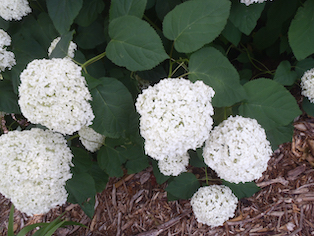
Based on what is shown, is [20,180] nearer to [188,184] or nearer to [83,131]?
[83,131]

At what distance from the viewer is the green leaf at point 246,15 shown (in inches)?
70.1

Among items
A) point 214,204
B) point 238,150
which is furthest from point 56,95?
point 214,204

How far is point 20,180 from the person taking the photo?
162 cm

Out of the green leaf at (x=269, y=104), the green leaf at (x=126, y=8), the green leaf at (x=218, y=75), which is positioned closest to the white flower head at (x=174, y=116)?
the green leaf at (x=218, y=75)

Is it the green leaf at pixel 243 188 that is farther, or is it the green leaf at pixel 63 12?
the green leaf at pixel 243 188

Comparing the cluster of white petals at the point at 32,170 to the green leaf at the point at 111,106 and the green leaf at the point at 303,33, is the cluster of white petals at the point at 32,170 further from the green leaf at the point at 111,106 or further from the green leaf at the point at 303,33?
the green leaf at the point at 303,33

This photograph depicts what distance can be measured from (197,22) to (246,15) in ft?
1.63

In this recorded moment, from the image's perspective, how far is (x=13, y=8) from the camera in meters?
1.98

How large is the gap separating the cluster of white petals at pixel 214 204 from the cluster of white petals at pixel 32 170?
118cm

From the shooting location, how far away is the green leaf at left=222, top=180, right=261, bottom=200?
2187 millimetres

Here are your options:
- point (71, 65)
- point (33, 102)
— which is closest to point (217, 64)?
point (71, 65)

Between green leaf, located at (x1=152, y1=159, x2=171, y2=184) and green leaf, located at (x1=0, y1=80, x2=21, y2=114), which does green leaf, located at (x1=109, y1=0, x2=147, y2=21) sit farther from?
green leaf, located at (x1=152, y1=159, x2=171, y2=184)

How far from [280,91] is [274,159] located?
4.15 feet

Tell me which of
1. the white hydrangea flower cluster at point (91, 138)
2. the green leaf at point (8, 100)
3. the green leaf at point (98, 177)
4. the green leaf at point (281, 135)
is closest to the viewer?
the green leaf at point (281, 135)
